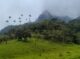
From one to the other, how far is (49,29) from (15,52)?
9514 centimetres

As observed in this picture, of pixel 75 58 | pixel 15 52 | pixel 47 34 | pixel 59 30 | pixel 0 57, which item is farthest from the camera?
pixel 59 30

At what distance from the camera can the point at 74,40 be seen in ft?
578

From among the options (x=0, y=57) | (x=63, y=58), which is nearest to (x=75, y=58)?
(x=63, y=58)

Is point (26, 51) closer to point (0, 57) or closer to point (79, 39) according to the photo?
point (0, 57)

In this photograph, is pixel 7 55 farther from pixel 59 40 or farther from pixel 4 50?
pixel 59 40

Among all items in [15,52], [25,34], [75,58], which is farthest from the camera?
[25,34]

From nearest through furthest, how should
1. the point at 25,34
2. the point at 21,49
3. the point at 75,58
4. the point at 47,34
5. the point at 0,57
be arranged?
the point at 75,58 < the point at 0,57 < the point at 21,49 < the point at 25,34 < the point at 47,34

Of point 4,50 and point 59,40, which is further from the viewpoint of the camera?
point 59,40

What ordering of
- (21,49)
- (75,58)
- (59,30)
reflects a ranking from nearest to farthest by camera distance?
1. (75,58)
2. (21,49)
3. (59,30)

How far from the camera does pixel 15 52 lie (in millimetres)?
105812

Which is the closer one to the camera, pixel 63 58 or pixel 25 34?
pixel 63 58

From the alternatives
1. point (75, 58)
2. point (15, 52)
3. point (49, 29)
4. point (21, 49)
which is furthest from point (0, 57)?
point (49, 29)

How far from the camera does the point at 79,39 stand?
17912 cm

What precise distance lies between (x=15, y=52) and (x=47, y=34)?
7165 cm
